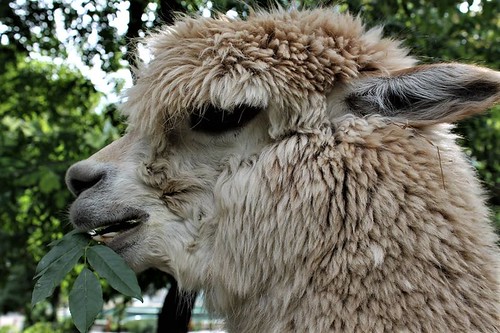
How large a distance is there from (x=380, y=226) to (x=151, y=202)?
0.93 m

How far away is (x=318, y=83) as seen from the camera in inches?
94.5

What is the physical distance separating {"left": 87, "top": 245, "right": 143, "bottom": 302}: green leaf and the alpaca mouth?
20cm

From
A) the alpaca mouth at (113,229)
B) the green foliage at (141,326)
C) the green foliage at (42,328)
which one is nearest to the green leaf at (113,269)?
the alpaca mouth at (113,229)

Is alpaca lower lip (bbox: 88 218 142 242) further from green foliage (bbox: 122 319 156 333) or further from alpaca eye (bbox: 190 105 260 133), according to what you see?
green foliage (bbox: 122 319 156 333)

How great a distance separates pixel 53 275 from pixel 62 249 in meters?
0.18

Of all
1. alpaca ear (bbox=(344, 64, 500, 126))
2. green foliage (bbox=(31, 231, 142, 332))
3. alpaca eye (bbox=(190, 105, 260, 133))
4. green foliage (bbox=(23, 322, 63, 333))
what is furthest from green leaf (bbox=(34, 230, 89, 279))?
green foliage (bbox=(23, 322, 63, 333))

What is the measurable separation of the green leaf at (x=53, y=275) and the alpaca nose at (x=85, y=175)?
314mm

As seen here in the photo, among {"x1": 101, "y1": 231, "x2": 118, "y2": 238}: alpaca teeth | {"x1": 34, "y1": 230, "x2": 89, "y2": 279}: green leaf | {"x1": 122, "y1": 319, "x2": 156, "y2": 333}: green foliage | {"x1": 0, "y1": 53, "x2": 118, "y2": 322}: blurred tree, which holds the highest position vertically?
{"x1": 101, "y1": 231, "x2": 118, "y2": 238}: alpaca teeth

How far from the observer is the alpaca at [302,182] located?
2117 millimetres

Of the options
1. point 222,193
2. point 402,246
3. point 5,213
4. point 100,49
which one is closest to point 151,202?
point 222,193

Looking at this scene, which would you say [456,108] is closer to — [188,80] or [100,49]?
[188,80]

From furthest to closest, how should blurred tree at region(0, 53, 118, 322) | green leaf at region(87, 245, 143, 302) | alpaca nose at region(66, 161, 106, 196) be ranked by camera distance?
blurred tree at region(0, 53, 118, 322) < alpaca nose at region(66, 161, 106, 196) < green leaf at region(87, 245, 143, 302)

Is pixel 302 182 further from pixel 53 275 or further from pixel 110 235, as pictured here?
pixel 53 275

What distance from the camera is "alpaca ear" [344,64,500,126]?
2150 millimetres
